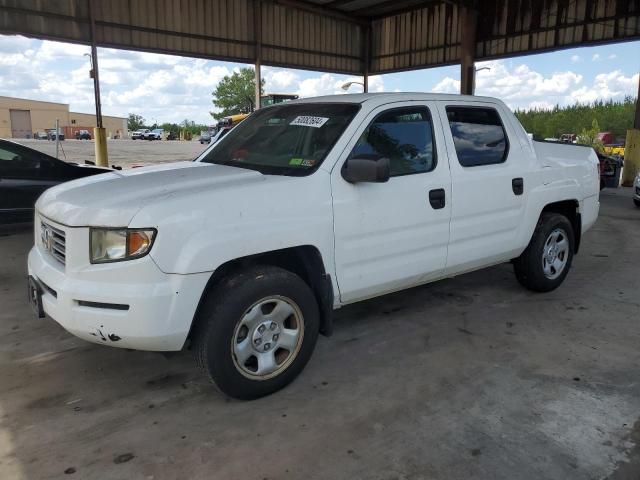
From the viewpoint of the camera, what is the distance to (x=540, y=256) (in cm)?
496

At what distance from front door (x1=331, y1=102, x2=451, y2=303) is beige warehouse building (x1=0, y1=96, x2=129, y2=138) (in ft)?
249

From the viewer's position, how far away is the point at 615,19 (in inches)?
576

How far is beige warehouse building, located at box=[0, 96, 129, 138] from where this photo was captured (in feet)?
251

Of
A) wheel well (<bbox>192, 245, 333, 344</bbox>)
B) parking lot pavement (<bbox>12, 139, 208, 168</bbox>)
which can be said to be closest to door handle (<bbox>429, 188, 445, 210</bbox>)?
wheel well (<bbox>192, 245, 333, 344</bbox>)

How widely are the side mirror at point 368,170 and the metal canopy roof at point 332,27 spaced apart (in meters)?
13.6

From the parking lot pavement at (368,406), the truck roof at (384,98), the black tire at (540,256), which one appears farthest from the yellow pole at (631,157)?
the truck roof at (384,98)

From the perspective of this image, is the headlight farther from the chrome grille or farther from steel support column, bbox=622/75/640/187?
steel support column, bbox=622/75/640/187

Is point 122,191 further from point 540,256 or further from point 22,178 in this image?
point 22,178

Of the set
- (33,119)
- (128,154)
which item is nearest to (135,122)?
(33,119)

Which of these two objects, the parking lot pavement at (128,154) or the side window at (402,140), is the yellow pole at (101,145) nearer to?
the parking lot pavement at (128,154)

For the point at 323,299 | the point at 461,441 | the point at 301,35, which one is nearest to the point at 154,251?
the point at 323,299

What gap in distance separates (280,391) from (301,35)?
17858mm

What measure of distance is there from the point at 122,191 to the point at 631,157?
1556cm

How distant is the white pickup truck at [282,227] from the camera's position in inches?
109
